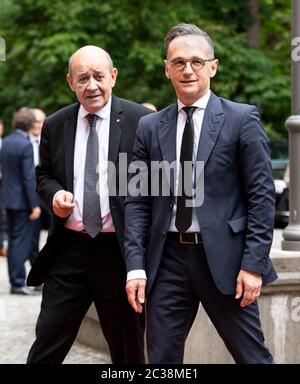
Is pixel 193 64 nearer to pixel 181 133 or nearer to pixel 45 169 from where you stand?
pixel 181 133

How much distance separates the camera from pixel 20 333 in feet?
25.9

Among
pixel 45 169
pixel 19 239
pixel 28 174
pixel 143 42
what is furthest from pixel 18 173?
pixel 143 42

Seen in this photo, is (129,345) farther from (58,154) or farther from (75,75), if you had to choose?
(75,75)

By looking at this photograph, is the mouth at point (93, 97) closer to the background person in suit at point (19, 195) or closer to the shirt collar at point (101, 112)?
the shirt collar at point (101, 112)

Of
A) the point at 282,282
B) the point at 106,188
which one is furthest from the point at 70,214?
the point at 282,282

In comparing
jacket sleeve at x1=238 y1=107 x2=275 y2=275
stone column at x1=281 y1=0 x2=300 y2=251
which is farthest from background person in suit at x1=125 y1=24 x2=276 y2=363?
stone column at x1=281 y1=0 x2=300 y2=251

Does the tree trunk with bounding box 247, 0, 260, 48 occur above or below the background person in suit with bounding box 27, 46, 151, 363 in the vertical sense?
above

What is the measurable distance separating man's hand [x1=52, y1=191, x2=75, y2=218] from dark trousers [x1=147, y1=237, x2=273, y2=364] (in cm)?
60

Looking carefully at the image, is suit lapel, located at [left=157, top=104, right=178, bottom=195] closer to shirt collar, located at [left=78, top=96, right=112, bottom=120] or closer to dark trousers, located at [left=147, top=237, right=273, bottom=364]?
→ dark trousers, located at [left=147, top=237, right=273, bottom=364]

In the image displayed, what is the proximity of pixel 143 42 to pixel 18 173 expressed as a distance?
32.8 feet

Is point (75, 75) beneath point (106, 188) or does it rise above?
above

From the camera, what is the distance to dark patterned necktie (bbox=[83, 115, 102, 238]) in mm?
4809

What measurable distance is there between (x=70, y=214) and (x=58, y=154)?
328mm
